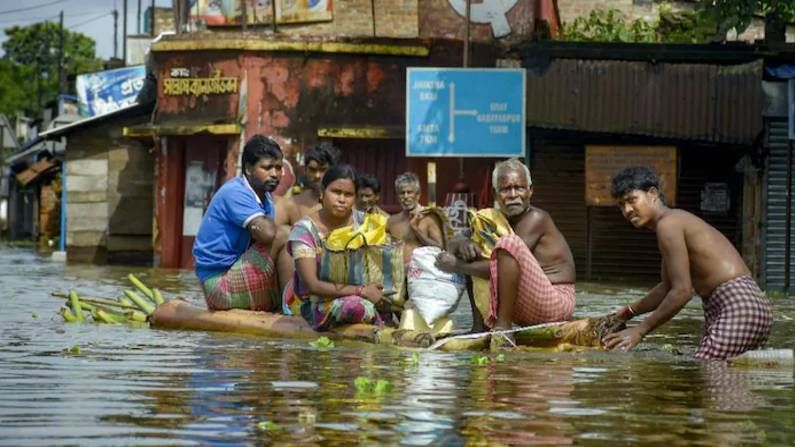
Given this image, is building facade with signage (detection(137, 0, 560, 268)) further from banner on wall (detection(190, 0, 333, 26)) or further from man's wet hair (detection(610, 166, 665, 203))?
man's wet hair (detection(610, 166, 665, 203))

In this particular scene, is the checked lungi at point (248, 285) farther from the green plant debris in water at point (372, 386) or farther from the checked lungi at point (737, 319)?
the green plant debris in water at point (372, 386)

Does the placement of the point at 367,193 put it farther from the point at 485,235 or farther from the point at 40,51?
the point at 40,51

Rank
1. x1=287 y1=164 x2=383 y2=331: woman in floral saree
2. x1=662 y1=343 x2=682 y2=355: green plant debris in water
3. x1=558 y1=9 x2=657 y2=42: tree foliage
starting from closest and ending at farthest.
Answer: x1=662 y1=343 x2=682 y2=355: green plant debris in water < x1=287 y1=164 x2=383 y2=331: woman in floral saree < x1=558 y1=9 x2=657 y2=42: tree foliage

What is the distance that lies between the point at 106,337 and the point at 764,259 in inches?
484

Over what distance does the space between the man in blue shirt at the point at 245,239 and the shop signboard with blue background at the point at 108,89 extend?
26765mm

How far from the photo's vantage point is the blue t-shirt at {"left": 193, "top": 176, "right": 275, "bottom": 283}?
11.0 meters

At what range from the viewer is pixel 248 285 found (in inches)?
440

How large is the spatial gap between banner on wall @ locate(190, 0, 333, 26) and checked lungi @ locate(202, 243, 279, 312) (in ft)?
57.3

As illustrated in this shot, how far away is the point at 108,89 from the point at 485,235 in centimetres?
2887

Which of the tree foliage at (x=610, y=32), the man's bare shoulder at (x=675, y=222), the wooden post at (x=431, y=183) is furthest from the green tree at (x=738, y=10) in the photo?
the man's bare shoulder at (x=675, y=222)

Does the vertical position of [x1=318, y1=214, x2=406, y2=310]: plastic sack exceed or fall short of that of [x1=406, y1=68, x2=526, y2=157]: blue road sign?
it falls short

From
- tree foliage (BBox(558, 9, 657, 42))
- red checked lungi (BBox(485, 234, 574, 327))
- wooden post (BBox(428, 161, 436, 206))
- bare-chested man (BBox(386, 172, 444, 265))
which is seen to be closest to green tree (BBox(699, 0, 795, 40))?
tree foliage (BBox(558, 9, 657, 42))

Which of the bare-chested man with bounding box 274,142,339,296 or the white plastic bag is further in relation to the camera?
the bare-chested man with bounding box 274,142,339,296

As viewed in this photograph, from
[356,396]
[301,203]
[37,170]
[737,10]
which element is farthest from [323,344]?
[37,170]
